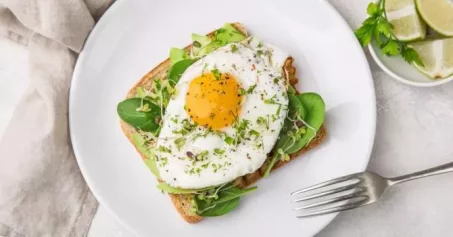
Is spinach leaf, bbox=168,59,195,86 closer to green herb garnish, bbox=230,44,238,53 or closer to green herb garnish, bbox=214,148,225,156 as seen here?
green herb garnish, bbox=230,44,238,53

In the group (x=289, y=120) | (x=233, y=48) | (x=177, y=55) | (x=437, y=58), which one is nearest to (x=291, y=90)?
(x=289, y=120)

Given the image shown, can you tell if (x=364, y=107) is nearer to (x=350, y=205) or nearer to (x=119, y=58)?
(x=350, y=205)

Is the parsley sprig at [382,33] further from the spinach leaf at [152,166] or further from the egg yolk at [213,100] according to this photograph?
the spinach leaf at [152,166]

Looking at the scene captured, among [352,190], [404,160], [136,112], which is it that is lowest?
[136,112]

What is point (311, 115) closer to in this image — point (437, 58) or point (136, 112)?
point (437, 58)

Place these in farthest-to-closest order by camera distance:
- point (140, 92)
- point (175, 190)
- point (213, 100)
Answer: point (140, 92), point (175, 190), point (213, 100)

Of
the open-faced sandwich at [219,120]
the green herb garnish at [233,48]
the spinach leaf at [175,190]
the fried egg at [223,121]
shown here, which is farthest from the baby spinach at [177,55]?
the spinach leaf at [175,190]

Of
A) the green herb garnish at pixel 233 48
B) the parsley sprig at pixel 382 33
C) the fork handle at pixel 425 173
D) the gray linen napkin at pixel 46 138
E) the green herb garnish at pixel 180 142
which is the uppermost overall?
the parsley sprig at pixel 382 33
